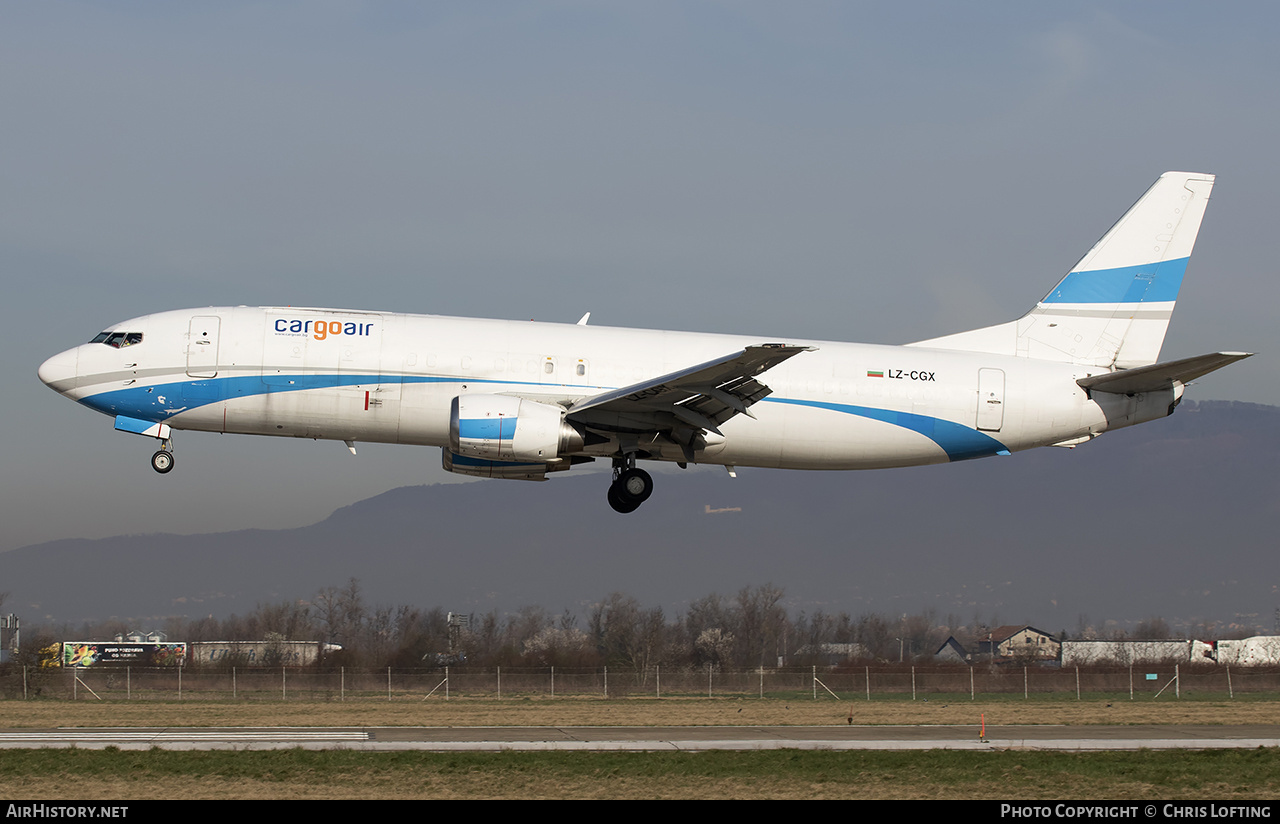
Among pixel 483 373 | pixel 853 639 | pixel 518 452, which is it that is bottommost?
pixel 853 639

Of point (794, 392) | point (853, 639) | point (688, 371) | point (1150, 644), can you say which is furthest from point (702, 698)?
point (853, 639)

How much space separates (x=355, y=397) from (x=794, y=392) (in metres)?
11.1

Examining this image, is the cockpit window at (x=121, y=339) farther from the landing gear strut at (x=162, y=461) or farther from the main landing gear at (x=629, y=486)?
the main landing gear at (x=629, y=486)

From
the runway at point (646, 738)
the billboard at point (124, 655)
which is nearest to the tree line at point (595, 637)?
the billboard at point (124, 655)

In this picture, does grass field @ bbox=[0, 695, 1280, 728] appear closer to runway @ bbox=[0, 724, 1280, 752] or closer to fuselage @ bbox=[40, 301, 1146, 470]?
runway @ bbox=[0, 724, 1280, 752]

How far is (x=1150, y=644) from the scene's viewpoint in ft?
315

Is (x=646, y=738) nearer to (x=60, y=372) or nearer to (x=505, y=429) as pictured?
(x=505, y=429)

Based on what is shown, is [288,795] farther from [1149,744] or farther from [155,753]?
[1149,744]

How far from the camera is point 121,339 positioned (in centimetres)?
3162

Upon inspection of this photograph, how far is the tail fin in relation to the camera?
35188 mm

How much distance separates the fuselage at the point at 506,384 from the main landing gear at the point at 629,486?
640 mm

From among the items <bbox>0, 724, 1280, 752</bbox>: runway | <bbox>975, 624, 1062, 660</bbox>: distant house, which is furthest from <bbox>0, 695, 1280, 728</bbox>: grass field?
<bbox>975, 624, 1062, 660</bbox>: distant house

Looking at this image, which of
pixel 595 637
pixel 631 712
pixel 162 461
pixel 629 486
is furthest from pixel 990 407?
pixel 595 637

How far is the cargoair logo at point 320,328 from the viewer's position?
3120 cm
